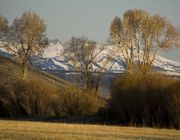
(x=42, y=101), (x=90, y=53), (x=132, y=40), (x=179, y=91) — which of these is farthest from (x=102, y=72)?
(x=179, y=91)

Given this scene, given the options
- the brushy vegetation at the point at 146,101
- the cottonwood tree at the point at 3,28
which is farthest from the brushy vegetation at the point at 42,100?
the cottonwood tree at the point at 3,28

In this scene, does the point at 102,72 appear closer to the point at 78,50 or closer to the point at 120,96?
the point at 78,50

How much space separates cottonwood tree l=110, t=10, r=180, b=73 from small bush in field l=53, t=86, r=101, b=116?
28.5 ft

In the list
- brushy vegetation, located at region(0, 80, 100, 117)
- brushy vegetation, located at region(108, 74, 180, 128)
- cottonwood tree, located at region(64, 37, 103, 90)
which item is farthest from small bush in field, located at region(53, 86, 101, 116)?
cottonwood tree, located at region(64, 37, 103, 90)

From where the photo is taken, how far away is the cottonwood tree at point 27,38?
211 feet

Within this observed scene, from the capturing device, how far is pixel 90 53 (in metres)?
66.4

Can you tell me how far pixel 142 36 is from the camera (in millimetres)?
58219

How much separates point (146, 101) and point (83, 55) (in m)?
27.4

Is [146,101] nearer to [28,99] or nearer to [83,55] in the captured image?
[28,99]

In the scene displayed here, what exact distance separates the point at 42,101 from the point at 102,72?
571 inches

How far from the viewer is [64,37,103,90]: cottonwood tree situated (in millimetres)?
63000

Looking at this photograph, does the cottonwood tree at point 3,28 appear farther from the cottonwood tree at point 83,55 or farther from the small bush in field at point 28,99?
the small bush in field at point 28,99

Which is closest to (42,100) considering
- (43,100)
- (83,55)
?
(43,100)

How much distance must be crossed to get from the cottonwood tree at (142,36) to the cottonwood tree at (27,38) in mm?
10819
